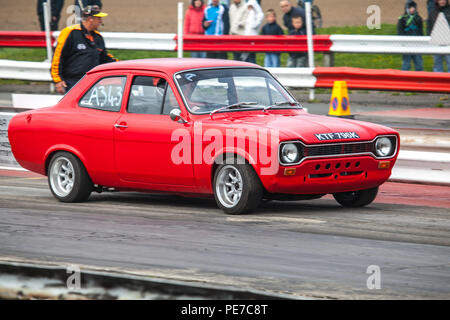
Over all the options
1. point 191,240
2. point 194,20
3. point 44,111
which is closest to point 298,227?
point 191,240

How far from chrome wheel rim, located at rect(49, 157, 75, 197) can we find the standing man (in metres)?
2.49

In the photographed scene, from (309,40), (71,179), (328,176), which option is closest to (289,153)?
(328,176)

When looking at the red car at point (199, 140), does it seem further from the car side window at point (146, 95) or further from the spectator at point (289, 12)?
the spectator at point (289, 12)

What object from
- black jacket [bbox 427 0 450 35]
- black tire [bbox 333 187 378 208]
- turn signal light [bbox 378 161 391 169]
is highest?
black jacket [bbox 427 0 450 35]

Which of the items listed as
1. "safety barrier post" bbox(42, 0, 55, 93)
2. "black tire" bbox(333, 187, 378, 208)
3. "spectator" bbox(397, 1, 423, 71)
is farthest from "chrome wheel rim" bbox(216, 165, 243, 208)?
"safety barrier post" bbox(42, 0, 55, 93)

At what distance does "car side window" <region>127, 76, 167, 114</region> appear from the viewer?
9547 millimetres

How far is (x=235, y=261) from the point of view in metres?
6.57

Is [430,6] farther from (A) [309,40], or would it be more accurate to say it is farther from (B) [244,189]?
(B) [244,189]

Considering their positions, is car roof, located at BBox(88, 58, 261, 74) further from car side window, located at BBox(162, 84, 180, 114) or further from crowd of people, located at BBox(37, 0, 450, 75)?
crowd of people, located at BBox(37, 0, 450, 75)

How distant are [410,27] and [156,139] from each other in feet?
31.8

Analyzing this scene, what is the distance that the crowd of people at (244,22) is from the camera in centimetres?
1886

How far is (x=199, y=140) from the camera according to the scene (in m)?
8.91

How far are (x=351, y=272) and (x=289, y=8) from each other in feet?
43.3

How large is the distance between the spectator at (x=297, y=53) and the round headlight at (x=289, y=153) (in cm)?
1053
